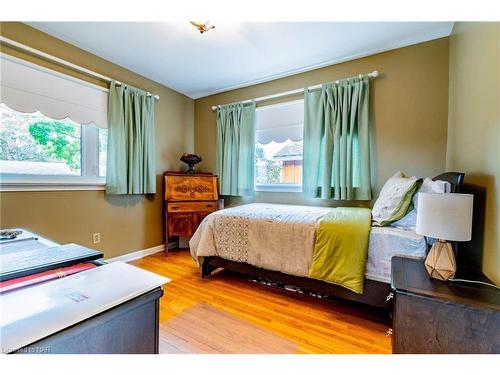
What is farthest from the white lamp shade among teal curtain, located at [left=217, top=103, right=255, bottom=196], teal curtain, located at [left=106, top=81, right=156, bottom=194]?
teal curtain, located at [left=106, top=81, right=156, bottom=194]

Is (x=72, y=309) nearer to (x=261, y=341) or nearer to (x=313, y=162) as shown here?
(x=261, y=341)

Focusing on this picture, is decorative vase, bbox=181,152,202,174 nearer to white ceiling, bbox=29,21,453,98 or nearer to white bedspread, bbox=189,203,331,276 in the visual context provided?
white ceiling, bbox=29,21,453,98

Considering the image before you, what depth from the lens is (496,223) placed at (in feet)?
3.61

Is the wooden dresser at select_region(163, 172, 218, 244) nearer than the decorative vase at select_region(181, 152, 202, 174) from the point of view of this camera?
Yes

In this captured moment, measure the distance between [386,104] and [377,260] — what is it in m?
1.78

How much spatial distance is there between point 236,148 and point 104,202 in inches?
71.9

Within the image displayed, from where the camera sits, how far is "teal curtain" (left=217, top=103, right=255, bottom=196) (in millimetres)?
3229

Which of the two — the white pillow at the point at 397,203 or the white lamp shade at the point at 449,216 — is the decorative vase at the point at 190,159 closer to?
the white pillow at the point at 397,203

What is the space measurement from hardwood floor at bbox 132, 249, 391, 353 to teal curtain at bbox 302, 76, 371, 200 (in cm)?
124

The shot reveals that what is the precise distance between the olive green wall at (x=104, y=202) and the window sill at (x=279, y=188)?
138 centimetres

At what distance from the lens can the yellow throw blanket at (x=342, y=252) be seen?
1.61 metres

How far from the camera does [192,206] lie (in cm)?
313

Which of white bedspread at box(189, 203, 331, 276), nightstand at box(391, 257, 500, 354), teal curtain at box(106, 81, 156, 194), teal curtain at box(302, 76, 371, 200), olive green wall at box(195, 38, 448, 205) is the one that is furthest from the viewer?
teal curtain at box(106, 81, 156, 194)
